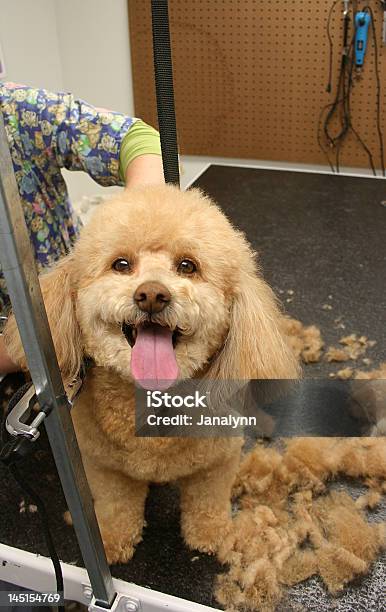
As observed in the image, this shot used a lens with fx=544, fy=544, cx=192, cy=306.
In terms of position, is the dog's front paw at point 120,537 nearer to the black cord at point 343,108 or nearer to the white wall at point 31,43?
the white wall at point 31,43

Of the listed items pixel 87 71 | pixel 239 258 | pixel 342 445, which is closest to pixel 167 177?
pixel 239 258

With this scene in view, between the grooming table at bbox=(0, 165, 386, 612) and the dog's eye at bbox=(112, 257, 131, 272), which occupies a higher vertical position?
the dog's eye at bbox=(112, 257, 131, 272)

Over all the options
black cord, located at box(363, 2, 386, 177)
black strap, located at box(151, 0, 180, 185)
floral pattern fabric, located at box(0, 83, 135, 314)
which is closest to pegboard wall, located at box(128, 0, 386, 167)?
black cord, located at box(363, 2, 386, 177)

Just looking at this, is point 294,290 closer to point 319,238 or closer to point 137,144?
point 319,238

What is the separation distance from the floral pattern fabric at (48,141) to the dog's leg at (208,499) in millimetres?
467

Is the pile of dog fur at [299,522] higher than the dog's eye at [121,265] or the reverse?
the reverse

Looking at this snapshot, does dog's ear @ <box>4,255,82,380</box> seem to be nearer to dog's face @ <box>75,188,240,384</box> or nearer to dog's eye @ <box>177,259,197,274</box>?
dog's face @ <box>75,188,240,384</box>

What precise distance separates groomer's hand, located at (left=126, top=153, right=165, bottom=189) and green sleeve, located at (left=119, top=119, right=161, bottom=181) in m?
0.02

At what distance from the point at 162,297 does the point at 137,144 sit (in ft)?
1.61

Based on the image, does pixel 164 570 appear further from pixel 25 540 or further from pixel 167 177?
pixel 167 177

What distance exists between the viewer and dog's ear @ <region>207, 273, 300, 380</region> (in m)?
0.66

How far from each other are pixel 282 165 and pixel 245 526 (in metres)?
1.98

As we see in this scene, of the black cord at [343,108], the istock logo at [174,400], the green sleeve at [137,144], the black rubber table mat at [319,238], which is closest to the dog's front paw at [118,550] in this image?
the istock logo at [174,400]

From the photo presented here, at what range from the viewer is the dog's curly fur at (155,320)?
61 centimetres
